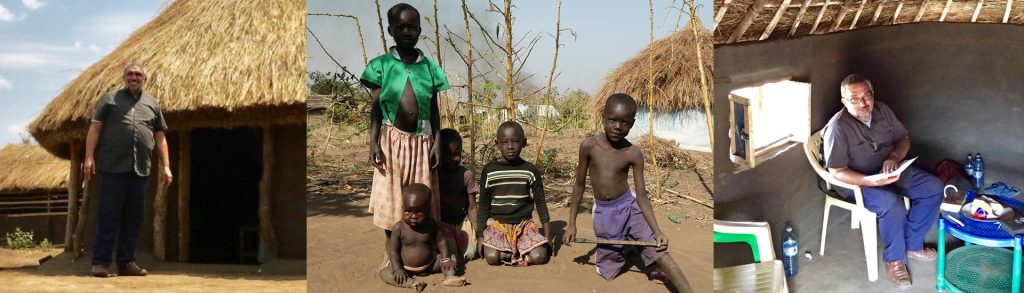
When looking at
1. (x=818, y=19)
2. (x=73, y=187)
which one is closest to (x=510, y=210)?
(x=818, y=19)

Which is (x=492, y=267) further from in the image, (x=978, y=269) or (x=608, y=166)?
(x=978, y=269)

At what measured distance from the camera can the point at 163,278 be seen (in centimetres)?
381

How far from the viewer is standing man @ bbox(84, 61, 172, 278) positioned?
3756 mm

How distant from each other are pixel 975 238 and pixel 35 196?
6.94 m

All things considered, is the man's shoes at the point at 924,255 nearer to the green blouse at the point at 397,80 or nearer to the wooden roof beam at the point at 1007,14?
the wooden roof beam at the point at 1007,14

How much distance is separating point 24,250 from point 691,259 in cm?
483

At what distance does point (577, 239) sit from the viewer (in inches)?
129

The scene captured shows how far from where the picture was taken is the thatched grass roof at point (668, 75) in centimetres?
648

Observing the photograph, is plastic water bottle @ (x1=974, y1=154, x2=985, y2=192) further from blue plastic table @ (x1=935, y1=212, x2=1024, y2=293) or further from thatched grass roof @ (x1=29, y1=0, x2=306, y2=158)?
thatched grass roof @ (x1=29, y1=0, x2=306, y2=158)

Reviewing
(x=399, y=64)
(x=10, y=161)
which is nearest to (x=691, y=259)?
(x=399, y=64)

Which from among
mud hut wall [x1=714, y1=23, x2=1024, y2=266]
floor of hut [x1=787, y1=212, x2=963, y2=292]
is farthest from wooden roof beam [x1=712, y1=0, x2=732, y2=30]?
floor of hut [x1=787, y1=212, x2=963, y2=292]

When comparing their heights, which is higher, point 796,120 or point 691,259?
point 796,120

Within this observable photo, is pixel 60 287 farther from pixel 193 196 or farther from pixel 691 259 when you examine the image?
pixel 691 259

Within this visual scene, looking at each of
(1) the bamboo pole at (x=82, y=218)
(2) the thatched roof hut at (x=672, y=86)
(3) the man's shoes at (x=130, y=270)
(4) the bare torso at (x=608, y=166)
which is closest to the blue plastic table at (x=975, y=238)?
(4) the bare torso at (x=608, y=166)
